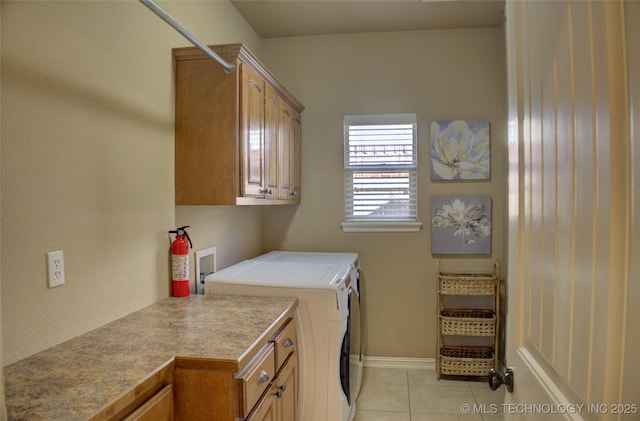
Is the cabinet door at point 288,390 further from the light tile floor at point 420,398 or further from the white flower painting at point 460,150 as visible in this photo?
the white flower painting at point 460,150

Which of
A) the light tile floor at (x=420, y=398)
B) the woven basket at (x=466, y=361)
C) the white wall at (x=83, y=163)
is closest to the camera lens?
the white wall at (x=83, y=163)

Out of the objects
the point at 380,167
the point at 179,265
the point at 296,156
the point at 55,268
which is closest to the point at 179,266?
the point at 179,265

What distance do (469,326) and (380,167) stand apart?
1.44 meters

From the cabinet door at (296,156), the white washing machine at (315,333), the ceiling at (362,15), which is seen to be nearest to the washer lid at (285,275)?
the white washing machine at (315,333)

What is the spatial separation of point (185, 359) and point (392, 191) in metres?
2.43

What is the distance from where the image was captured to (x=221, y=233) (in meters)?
2.59

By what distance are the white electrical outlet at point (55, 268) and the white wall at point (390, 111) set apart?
2181mm

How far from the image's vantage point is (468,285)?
304 cm

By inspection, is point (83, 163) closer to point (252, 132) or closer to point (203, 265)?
point (252, 132)

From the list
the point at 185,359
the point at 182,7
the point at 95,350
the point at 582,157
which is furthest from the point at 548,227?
the point at 182,7

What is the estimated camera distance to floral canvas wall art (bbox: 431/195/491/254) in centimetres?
319

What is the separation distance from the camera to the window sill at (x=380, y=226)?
3256mm

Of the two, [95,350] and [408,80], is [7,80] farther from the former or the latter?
[408,80]

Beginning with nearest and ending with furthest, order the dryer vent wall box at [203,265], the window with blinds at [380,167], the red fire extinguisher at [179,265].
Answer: the red fire extinguisher at [179,265], the dryer vent wall box at [203,265], the window with blinds at [380,167]
